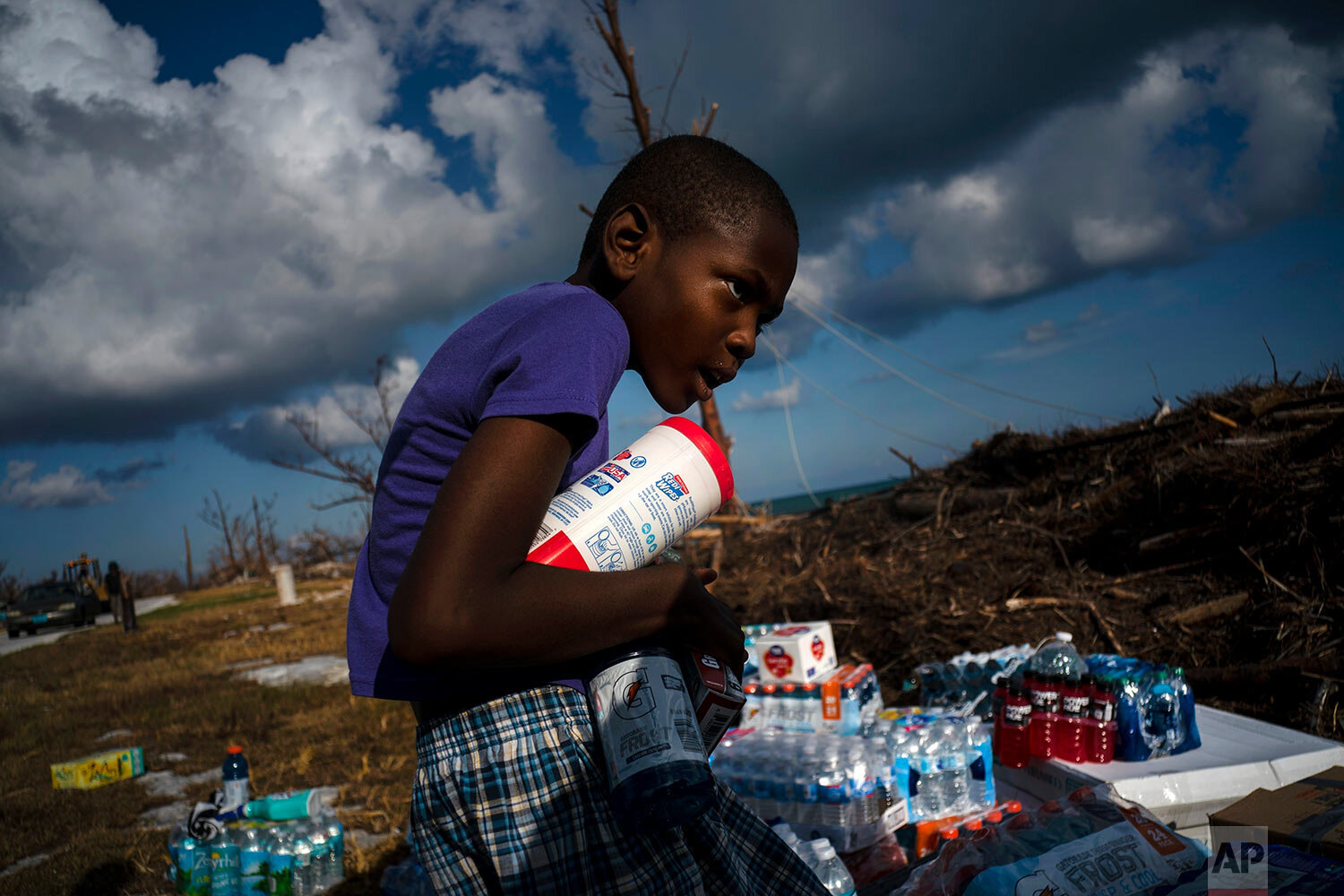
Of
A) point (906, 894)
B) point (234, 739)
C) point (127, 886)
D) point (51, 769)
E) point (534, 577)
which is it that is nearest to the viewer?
point (534, 577)

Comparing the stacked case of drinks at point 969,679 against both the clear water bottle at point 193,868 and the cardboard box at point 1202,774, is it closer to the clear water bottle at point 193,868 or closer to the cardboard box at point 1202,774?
the cardboard box at point 1202,774

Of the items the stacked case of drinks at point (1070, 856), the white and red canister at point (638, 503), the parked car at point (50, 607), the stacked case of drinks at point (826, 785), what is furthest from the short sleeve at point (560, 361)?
the parked car at point (50, 607)

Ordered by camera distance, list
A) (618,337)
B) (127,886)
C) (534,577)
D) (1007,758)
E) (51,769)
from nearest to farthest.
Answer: (534,577) → (618,337) → (1007,758) → (127,886) → (51,769)

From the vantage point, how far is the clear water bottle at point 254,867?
3393 millimetres

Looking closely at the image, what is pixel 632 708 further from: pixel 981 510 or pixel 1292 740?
pixel 981 510

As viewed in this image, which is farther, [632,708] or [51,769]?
[51,769]

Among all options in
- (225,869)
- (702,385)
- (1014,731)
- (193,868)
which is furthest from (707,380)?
(193,868)

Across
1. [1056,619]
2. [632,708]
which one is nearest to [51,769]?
[632,708]

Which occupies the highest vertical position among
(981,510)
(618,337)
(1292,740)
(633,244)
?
(633,244)

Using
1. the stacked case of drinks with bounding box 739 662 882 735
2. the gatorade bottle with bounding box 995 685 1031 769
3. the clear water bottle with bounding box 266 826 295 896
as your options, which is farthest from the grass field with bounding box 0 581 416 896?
the gatorade bottle with bounding box 995 685 1031 769

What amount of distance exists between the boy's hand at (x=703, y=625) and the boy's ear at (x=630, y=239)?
19.7 inches

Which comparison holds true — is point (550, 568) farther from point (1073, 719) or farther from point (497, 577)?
point (1073, 719)

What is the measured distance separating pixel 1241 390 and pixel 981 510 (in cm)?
220

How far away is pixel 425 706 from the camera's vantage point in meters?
1.13
